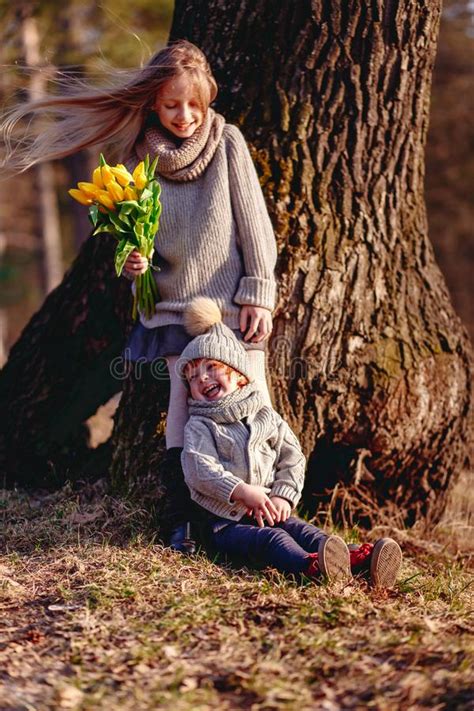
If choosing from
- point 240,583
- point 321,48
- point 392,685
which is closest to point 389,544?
point 240,583

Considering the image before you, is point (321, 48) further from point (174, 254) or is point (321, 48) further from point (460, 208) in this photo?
point (460, 208)

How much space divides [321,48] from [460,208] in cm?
1325

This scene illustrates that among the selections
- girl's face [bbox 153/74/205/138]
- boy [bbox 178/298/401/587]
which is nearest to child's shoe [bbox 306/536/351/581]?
boy [bbox 178/298/401/587]

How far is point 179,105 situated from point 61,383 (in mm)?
1999

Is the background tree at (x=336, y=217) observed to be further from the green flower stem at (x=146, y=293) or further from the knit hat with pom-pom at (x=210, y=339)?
the knit hat with pom-pom at (x=210, y=339)

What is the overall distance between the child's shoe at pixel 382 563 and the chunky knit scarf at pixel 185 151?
1.86 metres

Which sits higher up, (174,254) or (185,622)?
(174,254)

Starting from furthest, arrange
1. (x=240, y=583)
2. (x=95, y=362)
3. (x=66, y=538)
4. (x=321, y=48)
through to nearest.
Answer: (x=95, y=362), (x=321, y=48), (x=66, y=538), (x=240, y=583)

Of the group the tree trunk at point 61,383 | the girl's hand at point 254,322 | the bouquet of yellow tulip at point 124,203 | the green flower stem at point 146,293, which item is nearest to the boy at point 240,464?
the girl's hand at point 254,322

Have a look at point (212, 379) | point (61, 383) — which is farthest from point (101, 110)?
point (61, 383)

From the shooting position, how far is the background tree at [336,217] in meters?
4.90

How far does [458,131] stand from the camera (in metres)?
17.4

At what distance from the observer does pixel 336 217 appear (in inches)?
196

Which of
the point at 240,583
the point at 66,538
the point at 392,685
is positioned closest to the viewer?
the point at 392,685
